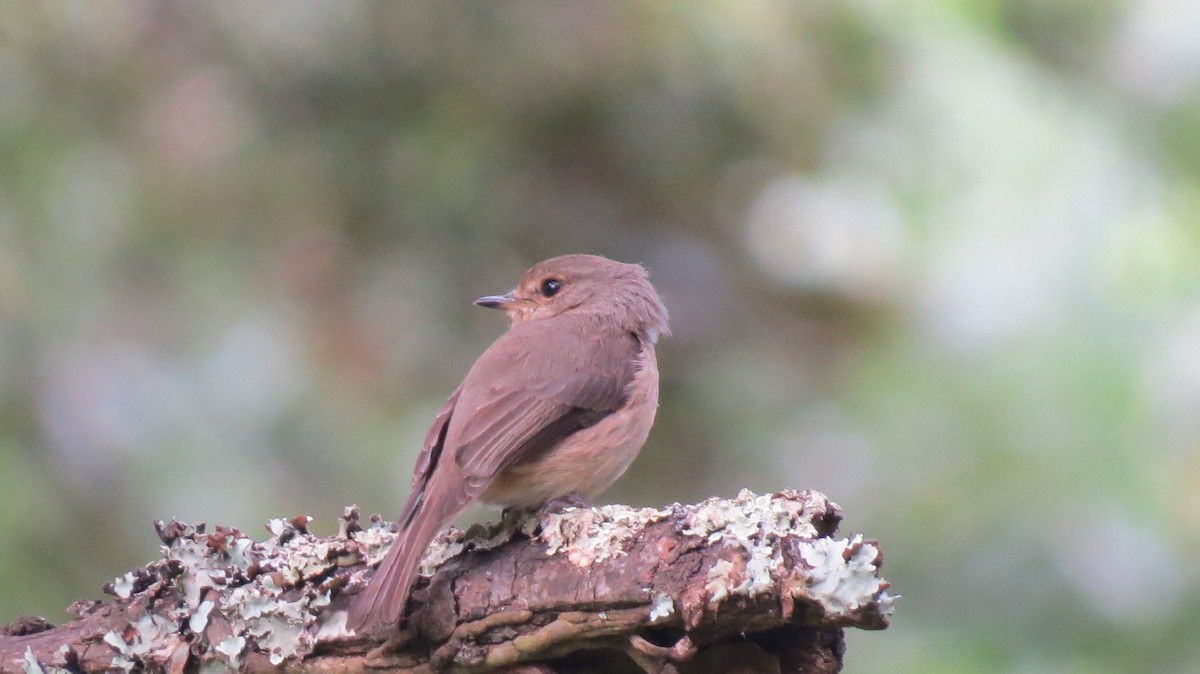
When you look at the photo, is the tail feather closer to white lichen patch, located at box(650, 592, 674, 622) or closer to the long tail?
the long tail

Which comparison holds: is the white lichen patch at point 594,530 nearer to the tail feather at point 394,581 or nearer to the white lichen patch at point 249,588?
the tail feather at point 394,581

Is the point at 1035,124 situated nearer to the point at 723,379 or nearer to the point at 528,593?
the point at 723,379

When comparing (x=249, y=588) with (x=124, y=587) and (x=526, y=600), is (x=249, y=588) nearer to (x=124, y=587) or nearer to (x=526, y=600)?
(x=124, y=587)

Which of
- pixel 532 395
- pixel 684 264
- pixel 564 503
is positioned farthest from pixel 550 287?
pixel 684 264

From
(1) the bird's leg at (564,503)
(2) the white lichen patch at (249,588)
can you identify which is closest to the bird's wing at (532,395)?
(1) the bird's leg at (564,503)

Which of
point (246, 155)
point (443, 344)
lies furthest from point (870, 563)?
point (246, 155)

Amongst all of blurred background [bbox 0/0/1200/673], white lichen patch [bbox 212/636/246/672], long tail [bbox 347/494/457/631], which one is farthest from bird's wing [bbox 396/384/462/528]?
blurred background [bbox 0/0/1200/673]
